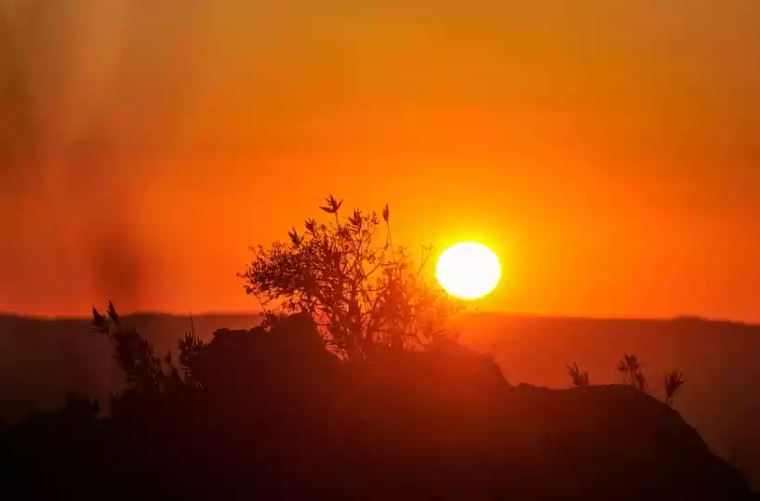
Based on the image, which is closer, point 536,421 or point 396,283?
point 536,421

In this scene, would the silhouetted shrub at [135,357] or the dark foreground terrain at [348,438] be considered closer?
the dark foreground terrain at [348,438]

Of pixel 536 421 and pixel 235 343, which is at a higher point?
pixel 235 343

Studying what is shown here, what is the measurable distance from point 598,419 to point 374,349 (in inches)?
439

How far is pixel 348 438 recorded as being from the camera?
43.9 meters

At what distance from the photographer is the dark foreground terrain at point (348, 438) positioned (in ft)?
141

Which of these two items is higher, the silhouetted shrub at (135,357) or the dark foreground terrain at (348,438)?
the silhouetted shrub at (135,357)

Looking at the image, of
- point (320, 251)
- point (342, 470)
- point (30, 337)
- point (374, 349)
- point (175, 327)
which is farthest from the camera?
point (30, 337)

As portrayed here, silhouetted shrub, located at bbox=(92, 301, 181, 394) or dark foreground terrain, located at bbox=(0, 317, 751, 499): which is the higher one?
silhouetted shrub, located at bbox=(92, 301, 181, 394)

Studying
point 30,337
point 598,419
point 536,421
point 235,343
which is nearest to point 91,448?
point 235,343

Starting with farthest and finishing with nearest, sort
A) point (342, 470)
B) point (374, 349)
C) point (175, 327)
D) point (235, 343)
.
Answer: point (175, 327) → point (374, 349) → point (235, 343) → point (342, 470)

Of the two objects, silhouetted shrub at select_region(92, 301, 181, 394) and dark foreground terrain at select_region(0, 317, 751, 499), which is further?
silhouetted shrub at select_region(92, 301, 181, 394)

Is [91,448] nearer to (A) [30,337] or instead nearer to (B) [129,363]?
(B) [129,363]

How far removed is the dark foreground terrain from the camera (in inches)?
1687

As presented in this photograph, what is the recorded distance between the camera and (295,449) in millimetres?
43312
